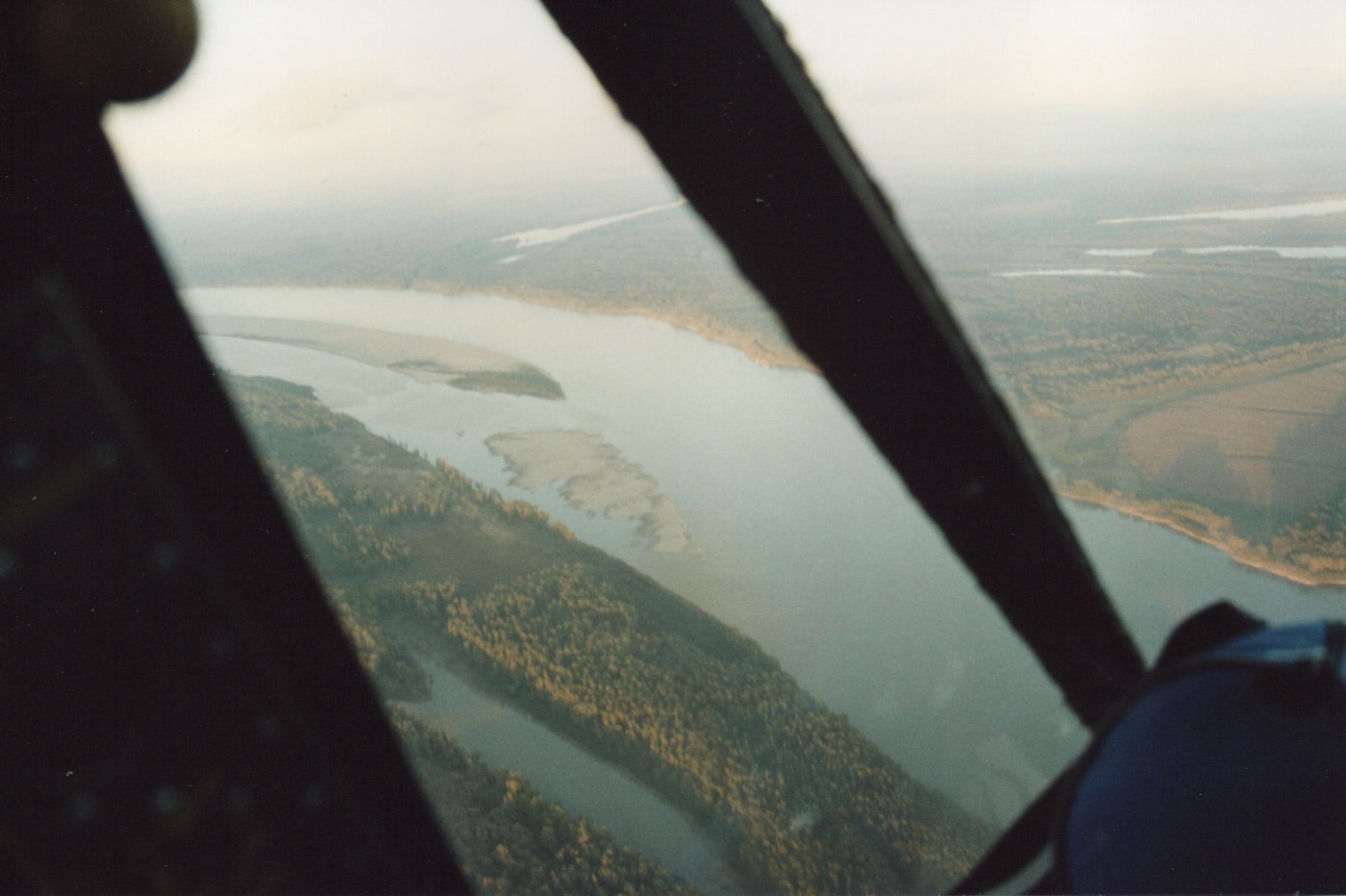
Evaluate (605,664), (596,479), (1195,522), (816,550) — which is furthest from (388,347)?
(1195,522)

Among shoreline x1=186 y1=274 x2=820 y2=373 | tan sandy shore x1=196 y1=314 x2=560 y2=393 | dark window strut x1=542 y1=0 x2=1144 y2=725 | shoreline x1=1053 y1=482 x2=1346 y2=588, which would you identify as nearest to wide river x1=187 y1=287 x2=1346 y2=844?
shoreline x1=1053 y1=482 x2=1346 y2=588

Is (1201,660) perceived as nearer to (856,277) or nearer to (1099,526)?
(856,277)

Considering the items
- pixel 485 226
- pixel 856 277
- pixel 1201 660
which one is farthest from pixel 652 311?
Answer: pixel 1201 660

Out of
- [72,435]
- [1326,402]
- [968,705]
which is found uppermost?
[72,435]

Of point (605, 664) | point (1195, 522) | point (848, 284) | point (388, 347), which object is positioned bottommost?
point (605, 664)

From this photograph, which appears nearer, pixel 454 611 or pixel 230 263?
pixel 454 611

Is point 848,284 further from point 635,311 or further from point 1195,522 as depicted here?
point 635,311

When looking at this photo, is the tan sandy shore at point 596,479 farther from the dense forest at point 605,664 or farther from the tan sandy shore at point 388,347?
the tan sandy shore at point 388,347
